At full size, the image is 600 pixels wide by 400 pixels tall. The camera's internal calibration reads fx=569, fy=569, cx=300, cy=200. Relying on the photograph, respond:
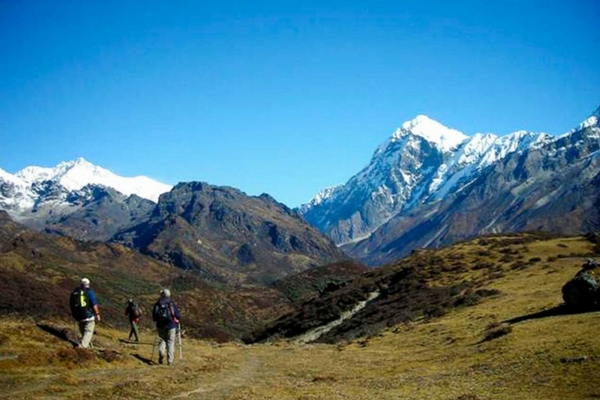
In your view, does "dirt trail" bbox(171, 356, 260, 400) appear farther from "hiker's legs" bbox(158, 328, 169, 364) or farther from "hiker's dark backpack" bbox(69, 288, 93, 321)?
"hiker's dark backpack" bbox(69, 288, 93, 321)

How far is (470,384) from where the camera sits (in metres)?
22.5

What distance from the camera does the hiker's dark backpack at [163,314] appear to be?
2861cm

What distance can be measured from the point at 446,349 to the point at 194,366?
15007mm

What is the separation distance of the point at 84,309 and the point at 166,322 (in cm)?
396

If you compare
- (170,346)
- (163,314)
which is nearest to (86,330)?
(163,314)

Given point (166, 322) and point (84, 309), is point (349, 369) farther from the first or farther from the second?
point (84, 309)

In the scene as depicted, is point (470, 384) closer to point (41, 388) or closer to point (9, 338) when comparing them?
point (41, 388)

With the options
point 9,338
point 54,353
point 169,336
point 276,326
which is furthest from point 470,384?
point 276,326

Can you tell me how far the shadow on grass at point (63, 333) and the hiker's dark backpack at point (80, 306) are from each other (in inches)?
113

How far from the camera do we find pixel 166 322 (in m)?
28.6

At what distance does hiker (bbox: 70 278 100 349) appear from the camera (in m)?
27.2

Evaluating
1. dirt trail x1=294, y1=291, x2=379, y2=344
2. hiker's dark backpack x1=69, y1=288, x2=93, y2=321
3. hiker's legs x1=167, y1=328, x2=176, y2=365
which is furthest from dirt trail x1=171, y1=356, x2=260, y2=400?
dirt trail x1=294, y1=291, x2=379, y2=344

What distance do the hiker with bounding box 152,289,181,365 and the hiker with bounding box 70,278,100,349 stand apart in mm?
2963

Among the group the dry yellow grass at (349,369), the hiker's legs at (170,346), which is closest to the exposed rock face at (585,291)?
the dry yellow grass at (349,369)
